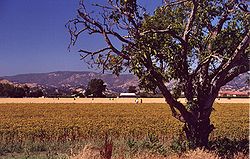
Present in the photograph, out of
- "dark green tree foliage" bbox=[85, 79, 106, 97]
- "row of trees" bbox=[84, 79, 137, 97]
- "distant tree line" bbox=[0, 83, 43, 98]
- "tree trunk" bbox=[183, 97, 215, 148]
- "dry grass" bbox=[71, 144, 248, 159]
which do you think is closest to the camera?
"dry grass" bbox=[71, 144, 248, 159]

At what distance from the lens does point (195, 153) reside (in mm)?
11539

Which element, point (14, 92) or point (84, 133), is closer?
point (84, 133)

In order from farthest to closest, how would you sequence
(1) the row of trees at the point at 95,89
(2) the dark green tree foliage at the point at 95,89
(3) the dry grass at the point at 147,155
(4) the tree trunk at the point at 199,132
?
(1) the row of trees at the point at 95,89 < (2) the dark green tree foliage at the point at 95,89 < (4) the tree trunk at the point at 199,132 < (3) the dry grass at the point at 147,155

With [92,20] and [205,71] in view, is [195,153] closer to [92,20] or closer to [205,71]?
[205,71]

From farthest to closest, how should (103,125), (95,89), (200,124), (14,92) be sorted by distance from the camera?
1. (14,92)
2. (95,89)
3. (103,125)
4. (200,124)

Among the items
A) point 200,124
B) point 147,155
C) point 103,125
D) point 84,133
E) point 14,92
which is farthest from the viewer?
point 14,92

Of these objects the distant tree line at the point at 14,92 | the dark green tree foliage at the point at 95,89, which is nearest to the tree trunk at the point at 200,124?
the dark green tree foliage at the point at 95,89

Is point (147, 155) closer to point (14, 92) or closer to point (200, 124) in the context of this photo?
point (200, 124)

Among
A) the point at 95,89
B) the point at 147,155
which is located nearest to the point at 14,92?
the point at 95,89

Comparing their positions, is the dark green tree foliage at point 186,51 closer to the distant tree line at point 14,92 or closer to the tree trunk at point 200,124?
the tree trunk at point 200,124

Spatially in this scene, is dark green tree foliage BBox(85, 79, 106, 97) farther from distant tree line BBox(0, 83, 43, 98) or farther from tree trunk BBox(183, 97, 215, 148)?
tree trunk BBox(183, 97, 215, 148)

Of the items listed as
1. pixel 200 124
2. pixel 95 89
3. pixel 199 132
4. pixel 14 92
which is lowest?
pixel 199 132

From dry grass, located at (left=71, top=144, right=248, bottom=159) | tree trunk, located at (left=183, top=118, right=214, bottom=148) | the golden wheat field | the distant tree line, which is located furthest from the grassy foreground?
the distant tree line

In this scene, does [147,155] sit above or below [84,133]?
above
